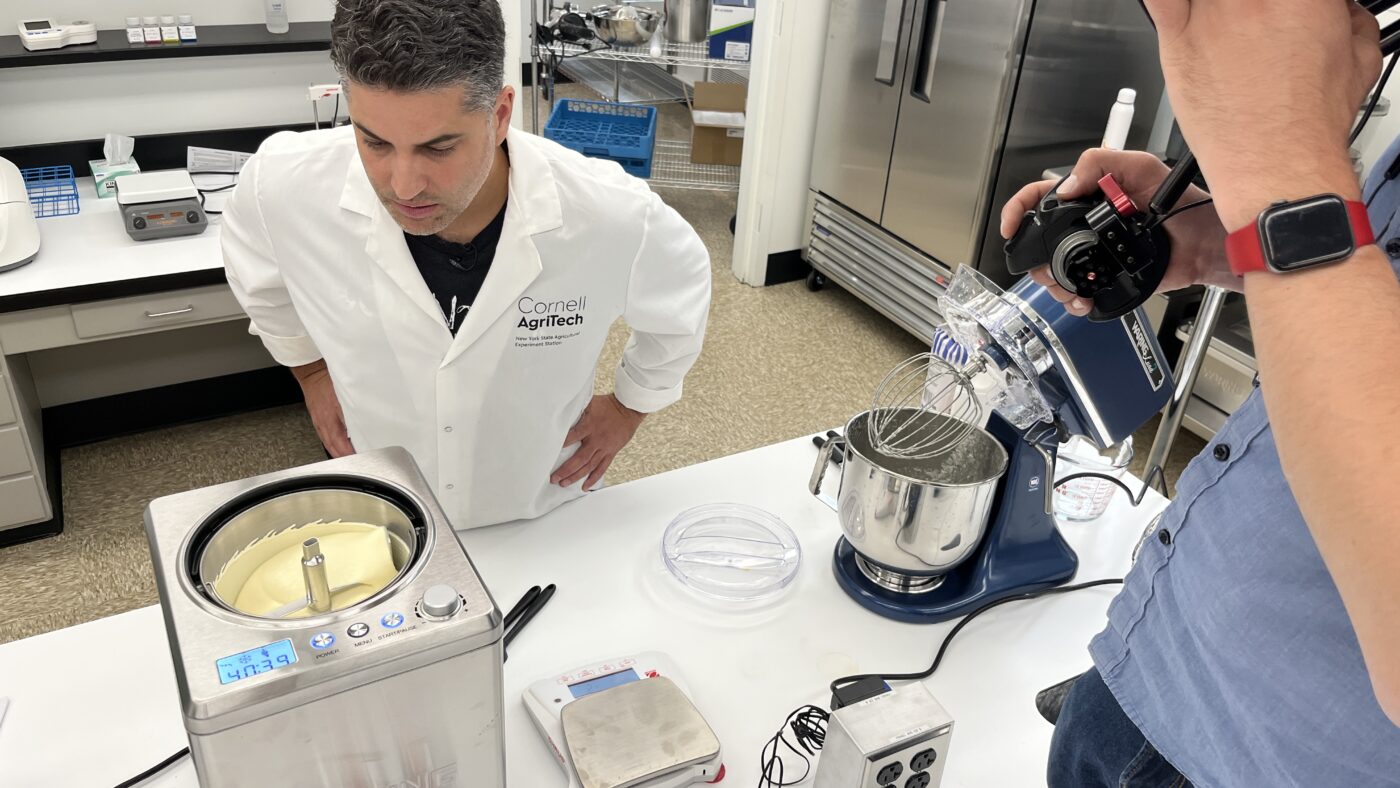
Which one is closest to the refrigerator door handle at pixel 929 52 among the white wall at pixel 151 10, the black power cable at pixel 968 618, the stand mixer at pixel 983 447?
the white wall at pixel 151 10

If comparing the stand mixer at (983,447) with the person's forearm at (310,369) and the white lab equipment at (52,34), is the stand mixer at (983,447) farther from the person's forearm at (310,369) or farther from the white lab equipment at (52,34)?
the white lab equipment at (52,34)

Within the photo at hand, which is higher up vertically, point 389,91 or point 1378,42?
point 1378,42

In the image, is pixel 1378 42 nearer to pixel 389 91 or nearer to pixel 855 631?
pixel 855 631

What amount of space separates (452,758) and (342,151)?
0.98 m

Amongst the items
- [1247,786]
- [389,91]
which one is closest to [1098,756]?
[1247,786]

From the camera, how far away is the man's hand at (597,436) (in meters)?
1.69

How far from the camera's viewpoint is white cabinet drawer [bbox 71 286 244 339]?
2.33 meters

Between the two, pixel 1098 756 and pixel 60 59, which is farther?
pixel 60 59

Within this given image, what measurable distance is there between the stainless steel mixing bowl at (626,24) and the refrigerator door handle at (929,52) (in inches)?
56.9

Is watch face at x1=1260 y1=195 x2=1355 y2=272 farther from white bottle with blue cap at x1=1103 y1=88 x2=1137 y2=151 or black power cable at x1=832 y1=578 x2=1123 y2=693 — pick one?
white bottle with blue cap at x1=1103 y1=88 x2=1137 y2=151

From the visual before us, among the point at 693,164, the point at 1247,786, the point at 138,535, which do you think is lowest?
the point at 138,535

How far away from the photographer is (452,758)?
0.84 meters

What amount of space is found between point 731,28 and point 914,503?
11.8 feet

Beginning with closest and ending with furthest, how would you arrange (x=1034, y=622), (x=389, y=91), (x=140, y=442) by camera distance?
(x=389, y=91), (x=1034, y=622), (x=140, y=442)
